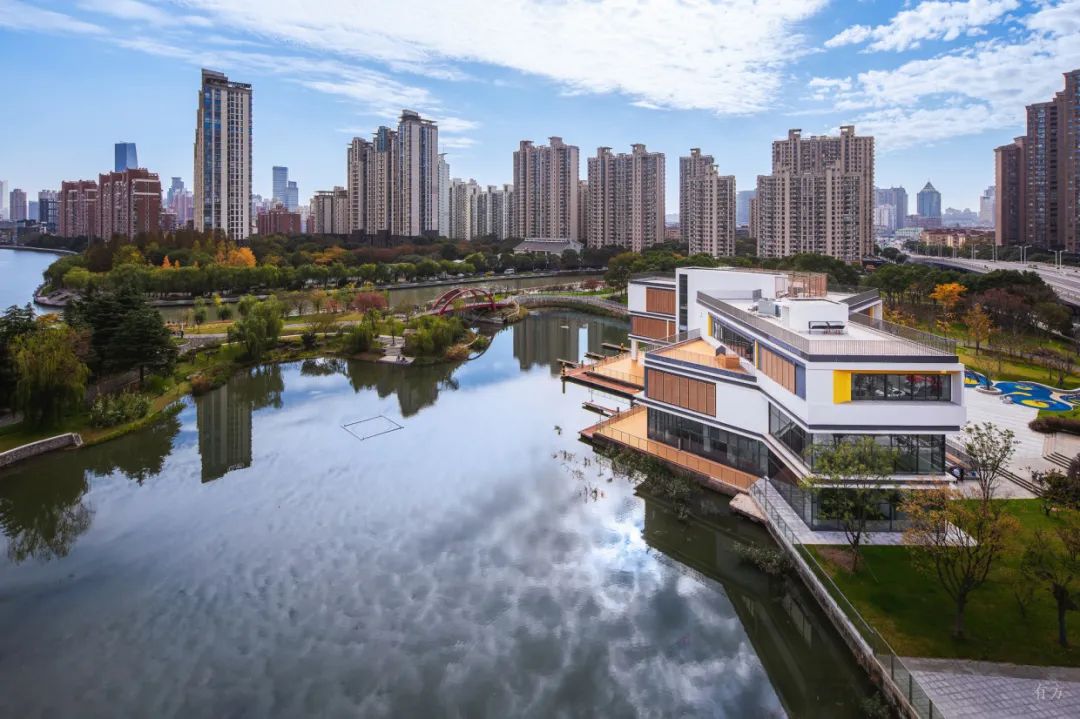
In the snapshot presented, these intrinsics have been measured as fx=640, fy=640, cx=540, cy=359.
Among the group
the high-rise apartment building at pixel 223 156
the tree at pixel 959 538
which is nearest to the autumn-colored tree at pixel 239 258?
the high-rise apartment building at pixel 223 156

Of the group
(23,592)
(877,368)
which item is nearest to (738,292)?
(877,368)

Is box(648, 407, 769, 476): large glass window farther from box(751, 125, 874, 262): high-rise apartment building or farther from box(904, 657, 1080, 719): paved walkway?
box(751, 125, 874, 262): high-rise apartment building

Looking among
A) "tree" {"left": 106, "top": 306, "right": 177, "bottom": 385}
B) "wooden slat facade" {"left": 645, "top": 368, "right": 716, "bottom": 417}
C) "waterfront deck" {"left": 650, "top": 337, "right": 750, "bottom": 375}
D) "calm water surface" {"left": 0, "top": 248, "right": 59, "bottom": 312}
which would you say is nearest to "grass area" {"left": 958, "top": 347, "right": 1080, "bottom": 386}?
"waterfront deck" {"left": 650, "top": 337, "right": 750, "bottom": 375}

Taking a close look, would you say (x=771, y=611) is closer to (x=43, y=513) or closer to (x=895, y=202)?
(x=43, y=513)

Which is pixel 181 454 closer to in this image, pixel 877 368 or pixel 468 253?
pixel 877 368

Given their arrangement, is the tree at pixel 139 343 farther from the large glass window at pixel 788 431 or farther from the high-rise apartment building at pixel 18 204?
the high-rise apartment building at pixel 18 204
